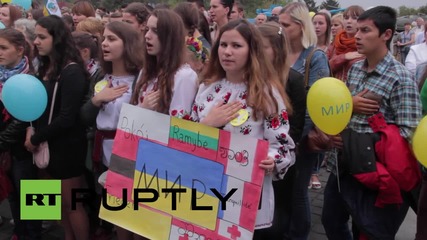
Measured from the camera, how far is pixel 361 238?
8.95 feet

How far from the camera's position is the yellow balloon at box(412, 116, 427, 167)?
2189 mm

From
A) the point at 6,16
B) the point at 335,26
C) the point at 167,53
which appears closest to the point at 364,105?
the point at 167,53

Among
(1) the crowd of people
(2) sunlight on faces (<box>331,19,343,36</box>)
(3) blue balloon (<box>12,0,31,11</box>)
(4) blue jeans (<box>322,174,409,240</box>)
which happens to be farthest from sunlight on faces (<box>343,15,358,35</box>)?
(3) blue balloon (<box>12,0,31,11</box>)

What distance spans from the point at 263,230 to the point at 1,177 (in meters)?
2.41

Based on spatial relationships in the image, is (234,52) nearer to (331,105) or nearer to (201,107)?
(201,107)

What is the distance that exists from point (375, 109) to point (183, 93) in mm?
1206

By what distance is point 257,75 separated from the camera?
233cm

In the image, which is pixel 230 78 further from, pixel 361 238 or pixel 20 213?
pixel 20 213

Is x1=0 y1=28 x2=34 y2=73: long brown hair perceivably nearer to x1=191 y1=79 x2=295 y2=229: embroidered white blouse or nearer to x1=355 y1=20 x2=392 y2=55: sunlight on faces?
x1=191 y1=79 x2=295 y2=229: embroidered white blouse

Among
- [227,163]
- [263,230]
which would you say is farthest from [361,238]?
[227,163]

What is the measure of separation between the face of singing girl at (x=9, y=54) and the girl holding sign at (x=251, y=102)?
2.01 m

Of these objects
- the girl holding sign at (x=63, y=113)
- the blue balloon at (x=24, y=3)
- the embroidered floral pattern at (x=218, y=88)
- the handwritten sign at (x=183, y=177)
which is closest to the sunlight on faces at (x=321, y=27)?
the embroidered floral pattern at (x=218, y=88)

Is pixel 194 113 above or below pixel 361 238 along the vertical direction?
above

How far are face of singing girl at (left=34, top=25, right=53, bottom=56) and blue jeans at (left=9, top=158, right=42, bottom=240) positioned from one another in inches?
38.5
